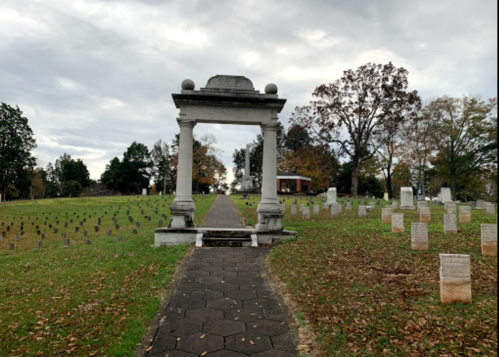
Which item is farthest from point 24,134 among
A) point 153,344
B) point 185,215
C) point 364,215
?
point 153,344

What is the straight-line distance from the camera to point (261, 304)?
189 inches

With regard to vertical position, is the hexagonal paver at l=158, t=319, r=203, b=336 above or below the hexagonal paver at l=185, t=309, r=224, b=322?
below

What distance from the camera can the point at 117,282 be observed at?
596 centimetres

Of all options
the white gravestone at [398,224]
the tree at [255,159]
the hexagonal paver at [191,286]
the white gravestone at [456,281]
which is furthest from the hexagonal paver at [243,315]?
the tree at [255,159]

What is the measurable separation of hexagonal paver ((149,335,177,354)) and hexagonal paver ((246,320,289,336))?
100 cm

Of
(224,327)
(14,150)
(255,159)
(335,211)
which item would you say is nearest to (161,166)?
(255,159)

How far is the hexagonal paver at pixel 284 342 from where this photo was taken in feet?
11.5

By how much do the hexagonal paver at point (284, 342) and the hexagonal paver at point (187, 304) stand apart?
1454 millimetres

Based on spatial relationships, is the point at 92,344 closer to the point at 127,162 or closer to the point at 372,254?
the point at 372,254

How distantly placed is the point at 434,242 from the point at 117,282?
25.1 ft

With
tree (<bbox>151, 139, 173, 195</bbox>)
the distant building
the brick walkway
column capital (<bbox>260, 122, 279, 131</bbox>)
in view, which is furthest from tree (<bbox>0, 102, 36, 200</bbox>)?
the brick walkway

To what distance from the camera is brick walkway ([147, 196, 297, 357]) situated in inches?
137

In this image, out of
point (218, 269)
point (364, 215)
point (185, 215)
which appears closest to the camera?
point (218, 269)

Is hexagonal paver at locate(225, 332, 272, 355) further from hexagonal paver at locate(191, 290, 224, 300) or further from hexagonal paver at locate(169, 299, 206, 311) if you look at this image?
hexagonal paver at locate(191, 290, 224, 300)
